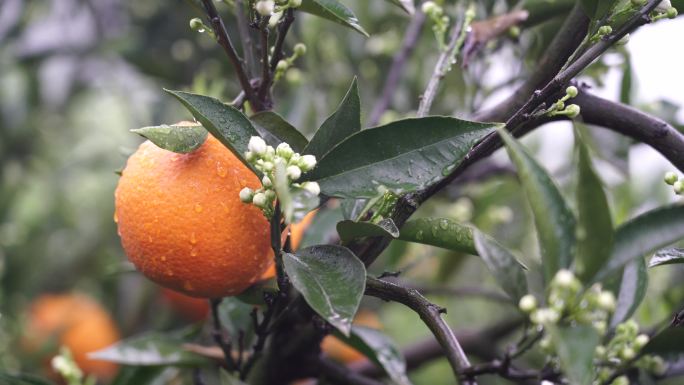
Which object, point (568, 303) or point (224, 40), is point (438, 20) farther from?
point (568, 303)

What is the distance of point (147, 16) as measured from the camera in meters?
2.13

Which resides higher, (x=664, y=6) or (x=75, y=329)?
(x=664, y=6)

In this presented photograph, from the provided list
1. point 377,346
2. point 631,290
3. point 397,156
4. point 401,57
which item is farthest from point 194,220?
point 401,57

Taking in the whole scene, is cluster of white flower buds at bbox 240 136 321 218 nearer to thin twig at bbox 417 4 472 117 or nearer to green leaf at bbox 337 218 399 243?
green leaf at bbox 337 218 399 243

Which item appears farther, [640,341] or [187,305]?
[187,305]

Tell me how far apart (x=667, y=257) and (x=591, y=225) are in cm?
20

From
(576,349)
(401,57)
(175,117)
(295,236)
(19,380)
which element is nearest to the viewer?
(576,349)

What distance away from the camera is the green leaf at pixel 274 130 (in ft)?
2.41

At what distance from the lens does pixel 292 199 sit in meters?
0.58

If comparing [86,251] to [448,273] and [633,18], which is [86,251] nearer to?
[448,273]

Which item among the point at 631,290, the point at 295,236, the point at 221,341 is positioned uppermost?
the point at 631,290

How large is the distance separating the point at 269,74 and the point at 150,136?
0.52ft

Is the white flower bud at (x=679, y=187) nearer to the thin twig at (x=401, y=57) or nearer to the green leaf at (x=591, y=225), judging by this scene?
the green leaf at (x=591, y=225)

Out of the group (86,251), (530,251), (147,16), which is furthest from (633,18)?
(147,16)
